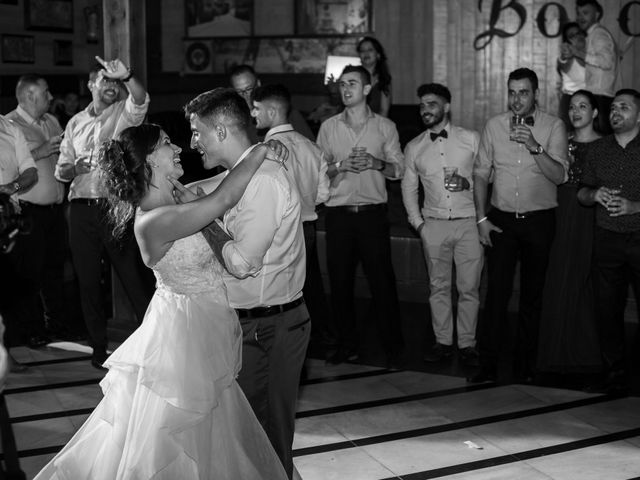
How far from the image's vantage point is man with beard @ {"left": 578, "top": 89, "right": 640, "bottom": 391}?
527 centimetres

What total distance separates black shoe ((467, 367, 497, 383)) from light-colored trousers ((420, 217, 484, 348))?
39cm

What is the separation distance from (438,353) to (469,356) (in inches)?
7.8

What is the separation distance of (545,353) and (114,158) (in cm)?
328

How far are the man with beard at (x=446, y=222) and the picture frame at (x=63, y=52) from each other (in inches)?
292

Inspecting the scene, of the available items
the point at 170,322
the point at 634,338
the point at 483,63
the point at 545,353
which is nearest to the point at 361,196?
the point at 545,353

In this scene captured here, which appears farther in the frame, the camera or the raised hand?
the raised hand

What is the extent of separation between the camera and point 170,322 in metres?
3.24

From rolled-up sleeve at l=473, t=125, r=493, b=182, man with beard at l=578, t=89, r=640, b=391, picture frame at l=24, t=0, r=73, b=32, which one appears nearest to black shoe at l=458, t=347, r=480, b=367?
man with beard at l=578, t=89, r=640, b=391

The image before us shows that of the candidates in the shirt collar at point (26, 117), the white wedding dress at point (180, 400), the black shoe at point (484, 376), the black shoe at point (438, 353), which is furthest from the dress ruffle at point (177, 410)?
the shirt collar at point (26, 117)

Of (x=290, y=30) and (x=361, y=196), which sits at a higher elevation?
(x=290, y=30)

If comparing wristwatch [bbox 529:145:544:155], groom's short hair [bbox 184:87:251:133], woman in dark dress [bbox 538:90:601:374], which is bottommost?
woman in dark dress [bbox 538:90:601:374]

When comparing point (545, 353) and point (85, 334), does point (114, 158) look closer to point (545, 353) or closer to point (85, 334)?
point (545, 353)

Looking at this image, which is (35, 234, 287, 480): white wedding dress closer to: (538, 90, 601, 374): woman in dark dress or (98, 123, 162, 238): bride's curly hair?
(98, 123, 162, 238): bride's curly hair

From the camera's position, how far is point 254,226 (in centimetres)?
310
